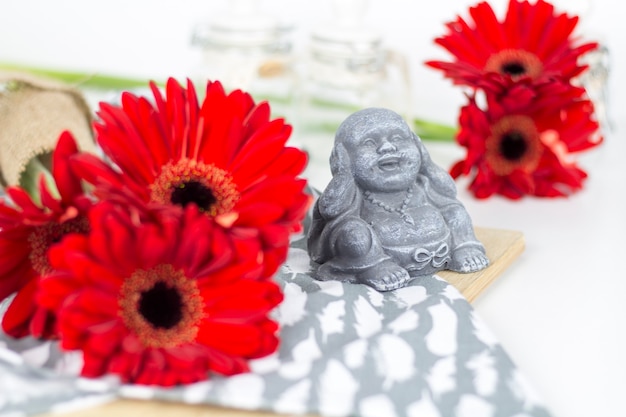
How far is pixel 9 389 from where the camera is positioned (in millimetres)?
572

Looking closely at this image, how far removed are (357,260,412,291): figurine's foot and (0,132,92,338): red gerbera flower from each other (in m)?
0.22

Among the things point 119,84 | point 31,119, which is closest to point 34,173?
point 31,119

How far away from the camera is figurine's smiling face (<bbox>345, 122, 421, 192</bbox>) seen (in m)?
0.76

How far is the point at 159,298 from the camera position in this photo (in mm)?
599

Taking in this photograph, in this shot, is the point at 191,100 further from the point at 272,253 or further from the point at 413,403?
the point at 413,403

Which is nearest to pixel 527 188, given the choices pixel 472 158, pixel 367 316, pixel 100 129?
pixel 472 158

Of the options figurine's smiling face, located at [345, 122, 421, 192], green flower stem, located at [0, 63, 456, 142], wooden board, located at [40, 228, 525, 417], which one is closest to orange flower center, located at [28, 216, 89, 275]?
wooden board, located at [40, 228, 525, 417]

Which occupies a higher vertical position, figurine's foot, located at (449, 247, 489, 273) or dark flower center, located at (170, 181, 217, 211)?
dark flower center, located at (170, 181, 217, 211)

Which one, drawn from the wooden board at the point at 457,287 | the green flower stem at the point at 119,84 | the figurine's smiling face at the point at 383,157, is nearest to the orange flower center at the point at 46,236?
the wooden board at the point at 457,287

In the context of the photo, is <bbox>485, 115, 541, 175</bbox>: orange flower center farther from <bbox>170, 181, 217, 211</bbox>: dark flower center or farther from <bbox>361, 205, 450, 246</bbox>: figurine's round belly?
<bbox>170, 181, 217, 211</bbox>: dark flower center

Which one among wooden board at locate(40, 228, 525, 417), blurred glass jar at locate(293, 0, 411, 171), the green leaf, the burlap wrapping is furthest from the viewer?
the green leaf

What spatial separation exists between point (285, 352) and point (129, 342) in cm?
10

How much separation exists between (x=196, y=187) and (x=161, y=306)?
0.09 m

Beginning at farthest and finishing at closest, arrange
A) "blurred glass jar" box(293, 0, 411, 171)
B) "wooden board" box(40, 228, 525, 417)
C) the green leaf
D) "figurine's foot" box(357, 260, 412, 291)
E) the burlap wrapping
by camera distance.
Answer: the green leaf → "blurred glass jar" box(293, 0, 411, 171) → the burlap wrapping → "figurine's foot" box(357, 260, 412, 291) → "wooden board" box(40, 228, 525, 417)
